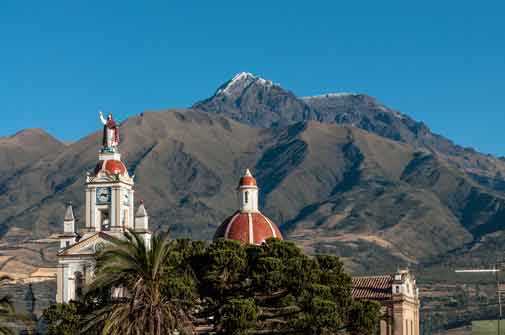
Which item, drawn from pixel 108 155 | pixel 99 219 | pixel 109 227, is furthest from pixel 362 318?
pixel 108 155

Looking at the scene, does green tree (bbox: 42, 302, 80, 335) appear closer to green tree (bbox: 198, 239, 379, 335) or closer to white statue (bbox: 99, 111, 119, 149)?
green tree (bbox: 198, 239, 379, 335)

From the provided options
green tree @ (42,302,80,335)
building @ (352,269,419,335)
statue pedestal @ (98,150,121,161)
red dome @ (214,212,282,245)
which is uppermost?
statue pedestal @ (98,150,121,161)

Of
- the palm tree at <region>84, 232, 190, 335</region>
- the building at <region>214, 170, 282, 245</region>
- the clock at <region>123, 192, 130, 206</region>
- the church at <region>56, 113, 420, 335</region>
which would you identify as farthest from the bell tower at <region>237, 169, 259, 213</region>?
the palm tree at <region>84, 232, 190, 335</region>

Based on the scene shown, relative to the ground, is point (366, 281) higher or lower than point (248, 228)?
lower

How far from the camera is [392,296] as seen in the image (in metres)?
117

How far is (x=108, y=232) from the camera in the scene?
103125 millimetres

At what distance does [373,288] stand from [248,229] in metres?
14.9

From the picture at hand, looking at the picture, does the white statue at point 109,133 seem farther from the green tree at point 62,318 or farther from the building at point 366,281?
the green tree at point 62,318

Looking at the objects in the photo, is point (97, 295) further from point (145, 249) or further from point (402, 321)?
point (402, 321)

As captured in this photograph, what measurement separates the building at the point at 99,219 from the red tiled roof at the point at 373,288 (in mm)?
24399

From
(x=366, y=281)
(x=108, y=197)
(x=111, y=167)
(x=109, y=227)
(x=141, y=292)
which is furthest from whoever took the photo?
(x=366, y=281)

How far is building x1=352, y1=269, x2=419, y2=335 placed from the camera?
116 metres

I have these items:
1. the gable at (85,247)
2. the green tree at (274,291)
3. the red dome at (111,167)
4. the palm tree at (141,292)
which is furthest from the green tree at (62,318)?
the red dome at (111,167)

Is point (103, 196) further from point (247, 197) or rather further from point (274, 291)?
point (274, 291)
